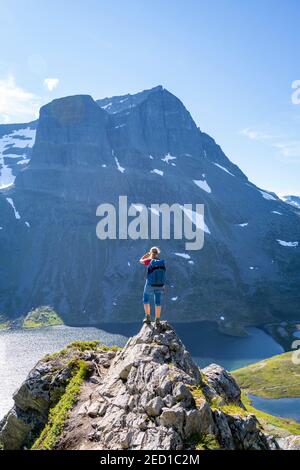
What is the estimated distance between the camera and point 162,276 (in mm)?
23797

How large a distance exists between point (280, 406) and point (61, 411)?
125 metres

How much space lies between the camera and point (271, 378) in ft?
492

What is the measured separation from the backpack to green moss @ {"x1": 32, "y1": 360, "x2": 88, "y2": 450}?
225 inches

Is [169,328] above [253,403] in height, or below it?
above

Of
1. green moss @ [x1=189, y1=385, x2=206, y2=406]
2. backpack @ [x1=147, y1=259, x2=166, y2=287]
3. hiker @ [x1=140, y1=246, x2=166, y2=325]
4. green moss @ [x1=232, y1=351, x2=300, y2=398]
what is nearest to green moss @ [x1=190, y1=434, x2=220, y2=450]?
green moss @ [x1=189, y1=385, x2=206, y2=406]

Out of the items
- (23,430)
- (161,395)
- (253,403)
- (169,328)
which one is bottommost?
(253,403)

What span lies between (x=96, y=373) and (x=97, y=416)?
4.37m

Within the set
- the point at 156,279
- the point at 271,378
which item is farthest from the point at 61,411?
the point at 271,378

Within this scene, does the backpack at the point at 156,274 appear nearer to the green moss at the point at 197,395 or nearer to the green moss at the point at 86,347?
the green moss at the point at 86,347

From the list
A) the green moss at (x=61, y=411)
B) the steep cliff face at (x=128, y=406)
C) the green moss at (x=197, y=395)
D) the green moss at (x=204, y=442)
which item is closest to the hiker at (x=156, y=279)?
the steep cliff face at (x=128, y=406)

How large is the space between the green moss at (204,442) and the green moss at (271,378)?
13454 centimetres

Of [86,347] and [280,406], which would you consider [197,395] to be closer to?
[86,347]
